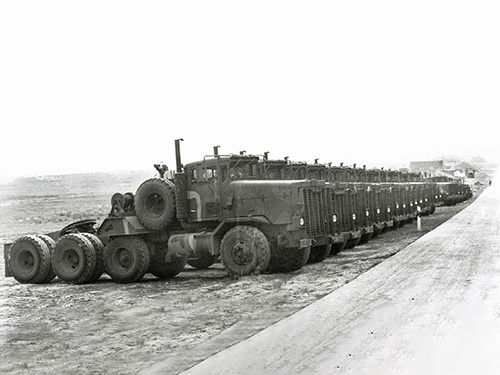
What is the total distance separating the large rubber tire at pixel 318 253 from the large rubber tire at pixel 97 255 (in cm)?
558

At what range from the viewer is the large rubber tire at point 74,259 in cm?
1673

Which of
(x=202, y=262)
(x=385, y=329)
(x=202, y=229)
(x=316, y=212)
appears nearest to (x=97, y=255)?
(x=202, y=229)

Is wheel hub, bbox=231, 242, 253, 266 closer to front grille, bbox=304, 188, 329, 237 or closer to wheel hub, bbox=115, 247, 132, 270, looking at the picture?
front grille, bbox=304, 188, 329, 237

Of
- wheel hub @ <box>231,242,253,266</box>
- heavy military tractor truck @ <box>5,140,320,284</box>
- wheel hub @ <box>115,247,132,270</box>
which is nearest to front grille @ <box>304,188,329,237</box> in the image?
heavy military tractor truck @ <box>5,140,320,284</box>

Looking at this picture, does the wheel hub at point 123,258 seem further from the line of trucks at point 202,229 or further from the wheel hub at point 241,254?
the wheel hub at point 241,254

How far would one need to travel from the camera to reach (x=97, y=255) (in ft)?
56.1

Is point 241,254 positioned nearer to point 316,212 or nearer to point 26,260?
point 316,212

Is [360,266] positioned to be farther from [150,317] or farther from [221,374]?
[221,374]

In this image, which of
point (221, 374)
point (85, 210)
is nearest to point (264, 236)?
point (221, 374)

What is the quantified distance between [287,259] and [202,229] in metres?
2.33

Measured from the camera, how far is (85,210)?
57344mm

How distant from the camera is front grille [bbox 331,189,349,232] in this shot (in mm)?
18453

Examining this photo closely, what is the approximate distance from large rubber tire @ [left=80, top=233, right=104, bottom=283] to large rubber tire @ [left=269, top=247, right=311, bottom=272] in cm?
461

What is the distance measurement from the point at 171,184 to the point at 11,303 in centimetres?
475
